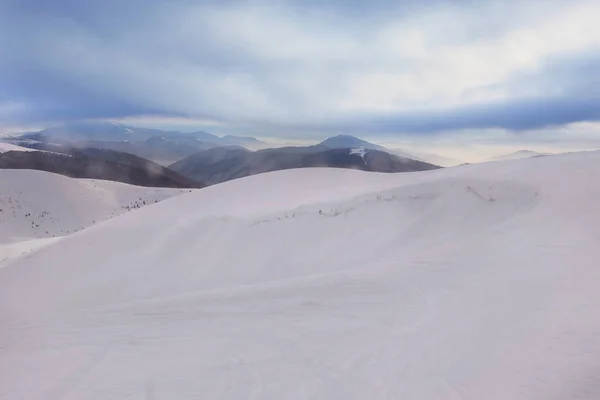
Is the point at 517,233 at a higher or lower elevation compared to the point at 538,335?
higher

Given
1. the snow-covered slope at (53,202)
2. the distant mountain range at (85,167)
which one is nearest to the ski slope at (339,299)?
the snow-covered slope at (53,202)

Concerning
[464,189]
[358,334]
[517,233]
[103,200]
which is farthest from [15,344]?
[103,200]

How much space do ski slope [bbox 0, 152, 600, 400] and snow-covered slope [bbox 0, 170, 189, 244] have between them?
33.6 ft

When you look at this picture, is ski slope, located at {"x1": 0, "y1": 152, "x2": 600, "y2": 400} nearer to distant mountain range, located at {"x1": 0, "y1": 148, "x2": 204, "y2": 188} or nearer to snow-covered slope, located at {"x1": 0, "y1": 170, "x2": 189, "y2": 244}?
snow-covered slope, located at {"x1": 0, "y1": 170, "x2": 189, "y2": 244}

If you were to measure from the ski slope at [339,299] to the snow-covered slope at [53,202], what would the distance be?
33.6 ft

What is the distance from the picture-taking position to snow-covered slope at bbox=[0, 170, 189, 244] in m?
18.0

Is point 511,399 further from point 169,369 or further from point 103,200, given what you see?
point 103,200

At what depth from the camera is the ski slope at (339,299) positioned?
11.3ft

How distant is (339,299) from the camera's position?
488 centimetres

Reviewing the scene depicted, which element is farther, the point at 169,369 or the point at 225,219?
the point at 225,219

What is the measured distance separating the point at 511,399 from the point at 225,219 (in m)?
6.57

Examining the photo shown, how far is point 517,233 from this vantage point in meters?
6.04

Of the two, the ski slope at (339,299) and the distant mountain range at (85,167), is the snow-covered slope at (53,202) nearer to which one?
the ski slope at (339,299)

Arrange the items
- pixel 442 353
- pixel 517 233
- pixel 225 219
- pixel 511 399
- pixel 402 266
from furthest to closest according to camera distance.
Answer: pixel 225 219, pixel 517 233, pixel 402 266, pixel 442 353, pixel 511 399
